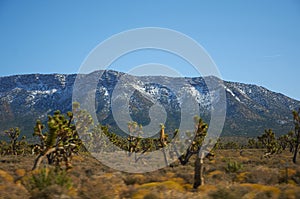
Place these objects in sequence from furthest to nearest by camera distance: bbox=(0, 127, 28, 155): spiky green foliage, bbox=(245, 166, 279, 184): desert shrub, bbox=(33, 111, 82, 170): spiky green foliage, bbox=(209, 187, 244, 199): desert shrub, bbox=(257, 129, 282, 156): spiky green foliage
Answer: bbox=(0, 127, 28, 155): spiky green foliage
bbox=(257, 129, 282, 156): spiky green foliage
bbox=(33, 111, 82, 170): spiky green foliage
bbox=(245, 166, 279, 184): desert shrub
bbox=(209, 187, 244, 199): desert shrub

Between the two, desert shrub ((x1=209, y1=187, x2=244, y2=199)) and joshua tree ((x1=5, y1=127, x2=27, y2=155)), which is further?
joshua tree ((x1=5, y1=127, x2=27, y2=155))

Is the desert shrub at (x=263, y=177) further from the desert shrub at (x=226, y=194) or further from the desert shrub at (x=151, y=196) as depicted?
the desert shrub at (x=151, y=196)

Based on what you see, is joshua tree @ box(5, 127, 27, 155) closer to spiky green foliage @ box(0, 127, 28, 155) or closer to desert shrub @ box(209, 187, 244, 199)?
spiky green foliage @ box(0, 127, 28, 155)

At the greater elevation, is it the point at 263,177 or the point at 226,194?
the point at 226,194

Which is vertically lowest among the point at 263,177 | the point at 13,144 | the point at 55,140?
the point at 263,177

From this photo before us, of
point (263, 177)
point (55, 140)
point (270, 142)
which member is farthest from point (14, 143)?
point (263, 177)

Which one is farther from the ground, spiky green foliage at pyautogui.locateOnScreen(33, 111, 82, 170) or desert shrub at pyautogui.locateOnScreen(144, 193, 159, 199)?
spiky green foliage at pyautogui.locateOnScreen(33, 111, 82, 170)

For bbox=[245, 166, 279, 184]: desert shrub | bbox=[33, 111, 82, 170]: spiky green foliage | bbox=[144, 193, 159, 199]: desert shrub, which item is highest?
bbox=[33, 111, 82, 170]: spiky green foliage

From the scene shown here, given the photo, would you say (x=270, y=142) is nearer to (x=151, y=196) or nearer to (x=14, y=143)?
(x=14, y=143)

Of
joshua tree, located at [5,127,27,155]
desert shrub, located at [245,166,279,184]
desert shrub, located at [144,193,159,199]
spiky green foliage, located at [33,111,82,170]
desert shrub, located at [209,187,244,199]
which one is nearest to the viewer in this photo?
desert shrub, located at [209,187,244,199]

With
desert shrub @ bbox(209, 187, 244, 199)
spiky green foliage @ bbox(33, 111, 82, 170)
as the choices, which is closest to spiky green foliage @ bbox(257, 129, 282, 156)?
spiky green foliage @ bbox(33, 111, 82, 170)

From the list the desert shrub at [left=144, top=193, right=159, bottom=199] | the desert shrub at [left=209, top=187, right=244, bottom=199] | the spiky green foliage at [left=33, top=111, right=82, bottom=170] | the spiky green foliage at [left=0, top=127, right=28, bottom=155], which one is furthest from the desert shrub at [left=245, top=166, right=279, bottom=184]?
the spiky green foliage at [left=0, top=127, right=28, bottom=155]

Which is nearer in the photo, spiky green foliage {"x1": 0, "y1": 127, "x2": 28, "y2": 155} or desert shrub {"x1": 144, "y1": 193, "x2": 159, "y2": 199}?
desert shrub {"x1": 144, "y1": 193, "x2": 159, "y2": 199}

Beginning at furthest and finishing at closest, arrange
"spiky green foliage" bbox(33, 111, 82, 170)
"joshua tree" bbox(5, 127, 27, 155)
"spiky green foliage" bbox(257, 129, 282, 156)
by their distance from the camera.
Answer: "joshua tree" bbox(5, 127, 27, 155)
"spiky green foliage" bbox(257, 129, 282, 156)
"spiky green foliage" bbox(33, 111, 82, 170)
